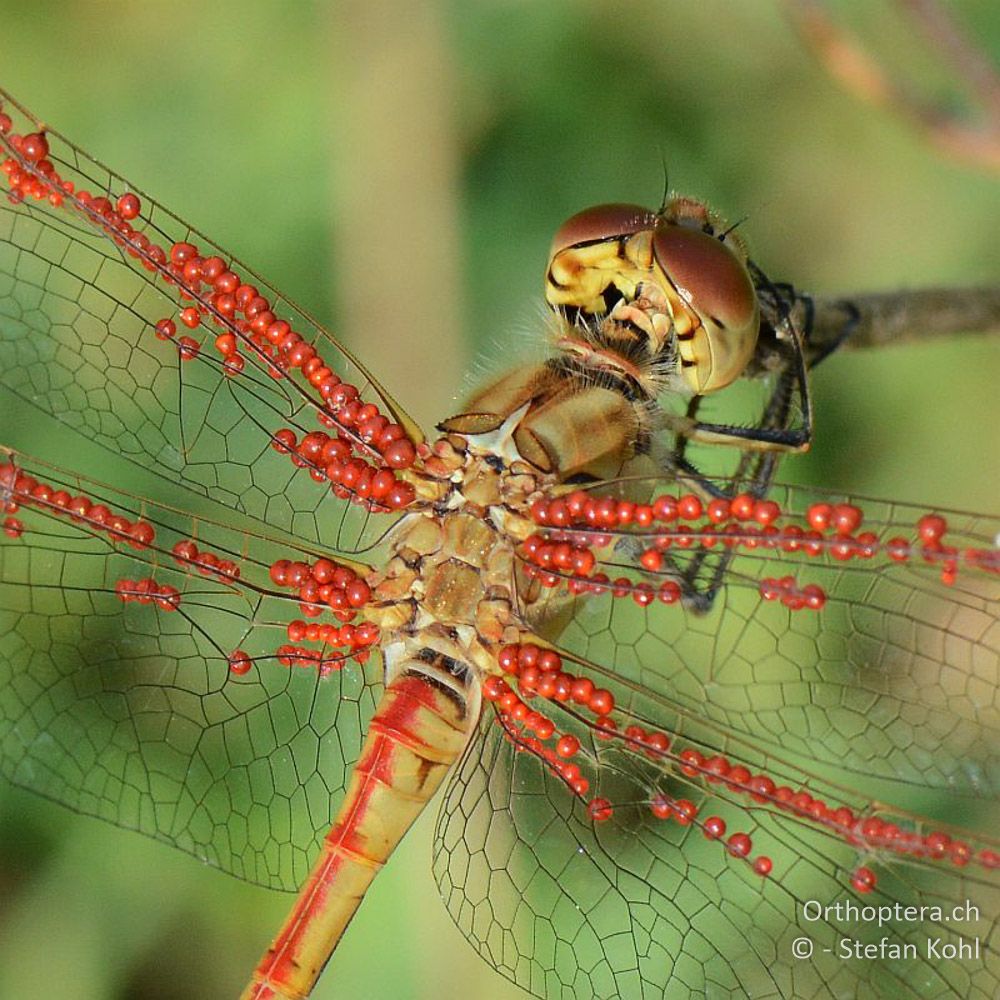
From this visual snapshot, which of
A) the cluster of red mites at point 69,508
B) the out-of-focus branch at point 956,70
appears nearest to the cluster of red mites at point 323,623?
the cluster of red mites at point 69,508

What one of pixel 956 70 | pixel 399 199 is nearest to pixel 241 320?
pixel 956 70

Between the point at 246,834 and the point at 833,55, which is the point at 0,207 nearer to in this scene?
the point at 246,834

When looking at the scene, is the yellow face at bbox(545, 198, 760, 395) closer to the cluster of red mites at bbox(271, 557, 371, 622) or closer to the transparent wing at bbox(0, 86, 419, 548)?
the transparent wing at bbox(0, 86, 419, 548)

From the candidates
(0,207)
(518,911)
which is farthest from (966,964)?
(0,207)

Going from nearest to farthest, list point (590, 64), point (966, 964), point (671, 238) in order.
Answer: point (966, 964)
point (671, 238)
point (590, 64)

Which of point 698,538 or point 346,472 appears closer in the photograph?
point 698,538

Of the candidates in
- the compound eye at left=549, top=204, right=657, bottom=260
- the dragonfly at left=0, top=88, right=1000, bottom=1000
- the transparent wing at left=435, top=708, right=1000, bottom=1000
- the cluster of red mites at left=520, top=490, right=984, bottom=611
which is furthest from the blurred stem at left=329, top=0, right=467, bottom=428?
the transparent wing at left=435, top=708, right=1000, bottom=1000

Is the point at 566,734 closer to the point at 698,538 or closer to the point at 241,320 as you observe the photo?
the point at 698,538
